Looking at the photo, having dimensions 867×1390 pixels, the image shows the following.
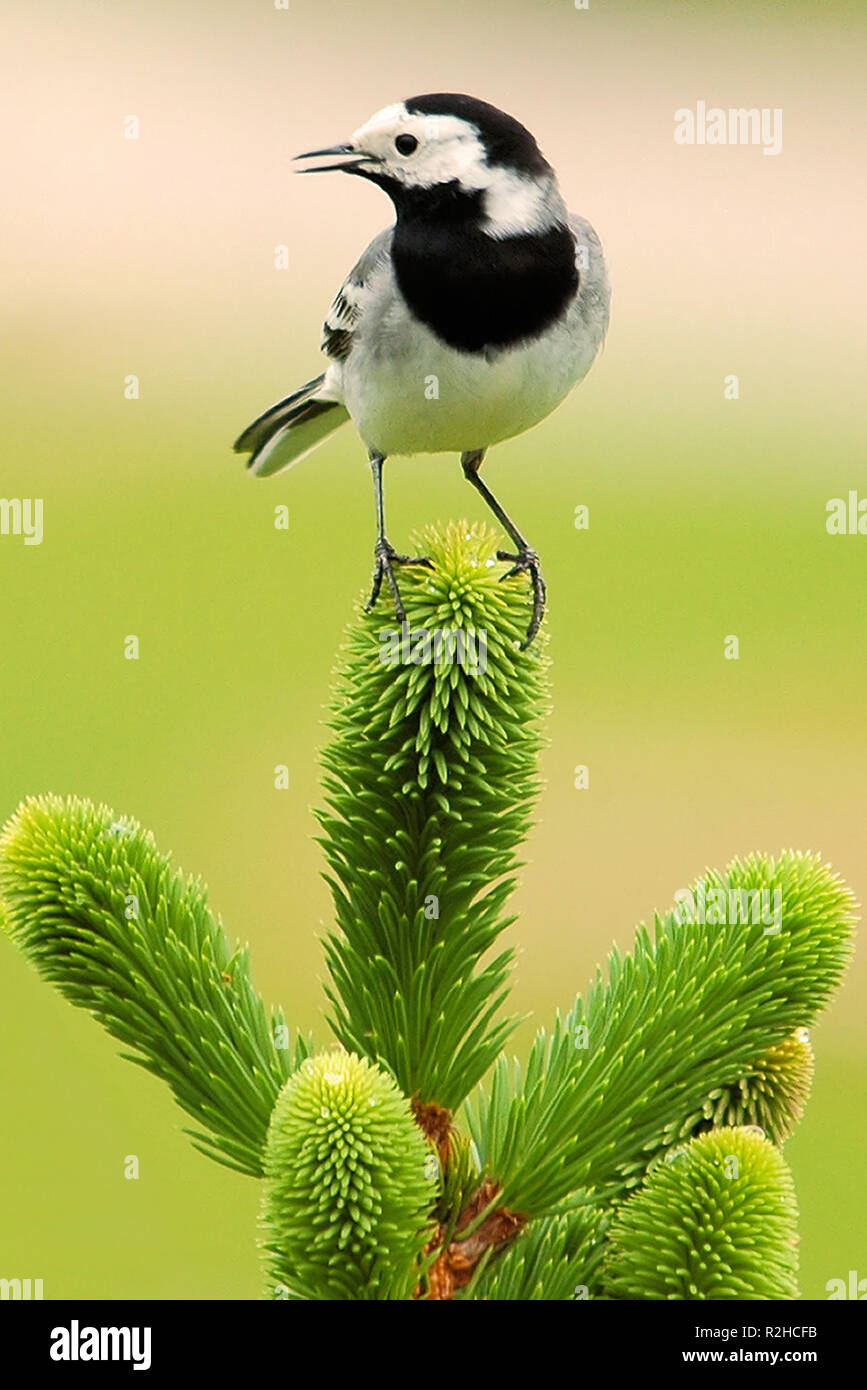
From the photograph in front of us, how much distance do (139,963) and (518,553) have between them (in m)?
0.72

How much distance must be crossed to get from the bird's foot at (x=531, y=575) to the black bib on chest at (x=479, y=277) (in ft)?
0.84

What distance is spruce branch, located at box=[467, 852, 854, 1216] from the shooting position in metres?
0.74

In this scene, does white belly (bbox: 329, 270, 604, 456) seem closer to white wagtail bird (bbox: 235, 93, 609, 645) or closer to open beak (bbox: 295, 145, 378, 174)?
white wagtail bird (bbox: 235, 93, 609, 645)

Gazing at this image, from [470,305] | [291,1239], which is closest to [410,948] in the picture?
[291,1239]

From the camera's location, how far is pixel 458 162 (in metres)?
1.44

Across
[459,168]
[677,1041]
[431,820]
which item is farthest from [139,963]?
[459,168]

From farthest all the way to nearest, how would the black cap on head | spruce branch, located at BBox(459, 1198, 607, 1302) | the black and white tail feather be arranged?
the black and white tail feather < the black cap on head < spruce branch, located at BBox(459, 1198, 607, 1302)

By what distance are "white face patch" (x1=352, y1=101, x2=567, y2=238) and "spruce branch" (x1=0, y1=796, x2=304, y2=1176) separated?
939 millimetres

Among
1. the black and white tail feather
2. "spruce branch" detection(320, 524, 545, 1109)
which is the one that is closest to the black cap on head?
the black and white tail feather

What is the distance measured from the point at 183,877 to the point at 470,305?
2.85ft

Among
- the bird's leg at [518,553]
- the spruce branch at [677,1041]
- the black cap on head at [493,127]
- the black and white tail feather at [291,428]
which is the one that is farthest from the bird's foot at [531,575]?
the black and white tail feather at [291,428]

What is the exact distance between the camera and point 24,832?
0.75m

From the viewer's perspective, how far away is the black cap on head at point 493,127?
4.59 feet
